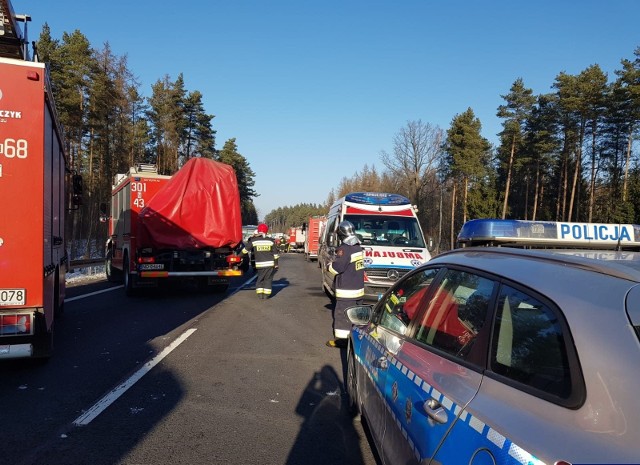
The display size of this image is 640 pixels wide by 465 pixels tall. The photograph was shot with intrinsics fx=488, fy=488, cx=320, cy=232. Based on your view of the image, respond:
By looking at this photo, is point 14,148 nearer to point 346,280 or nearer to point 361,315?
point 361,315

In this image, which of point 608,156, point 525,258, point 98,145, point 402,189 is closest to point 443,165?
point 402,189

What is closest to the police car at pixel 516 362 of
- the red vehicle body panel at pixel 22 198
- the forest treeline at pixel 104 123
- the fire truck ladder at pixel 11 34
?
the red vehicle body panel at pixel 22 198

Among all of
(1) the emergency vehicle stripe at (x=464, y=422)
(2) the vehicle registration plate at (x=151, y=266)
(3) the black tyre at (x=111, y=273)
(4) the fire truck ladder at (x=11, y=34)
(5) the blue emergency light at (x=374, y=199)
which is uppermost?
(4) the fire truck ladder at (x=11, y=34)

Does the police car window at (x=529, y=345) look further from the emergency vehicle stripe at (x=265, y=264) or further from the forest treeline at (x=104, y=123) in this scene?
the forest treeline at (x=104, y=123)

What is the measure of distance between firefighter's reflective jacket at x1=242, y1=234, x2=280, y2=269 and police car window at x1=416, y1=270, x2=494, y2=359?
33.3ft

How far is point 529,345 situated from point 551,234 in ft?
6.19

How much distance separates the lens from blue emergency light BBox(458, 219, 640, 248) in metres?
3.42

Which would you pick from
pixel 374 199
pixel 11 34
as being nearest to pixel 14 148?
pixel 11 34

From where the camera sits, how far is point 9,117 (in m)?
5.28

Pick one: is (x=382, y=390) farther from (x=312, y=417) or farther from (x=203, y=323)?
(x=203, y=323)

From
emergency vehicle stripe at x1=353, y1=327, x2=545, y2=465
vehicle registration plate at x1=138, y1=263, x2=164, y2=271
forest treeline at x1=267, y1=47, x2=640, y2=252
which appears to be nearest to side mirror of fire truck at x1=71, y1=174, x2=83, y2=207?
vehicle registration plate at x1=138, y1=263, x2=164, y2=271

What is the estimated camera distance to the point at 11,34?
258 inches

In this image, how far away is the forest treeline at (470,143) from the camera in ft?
108

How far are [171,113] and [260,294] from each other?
1544 inches
